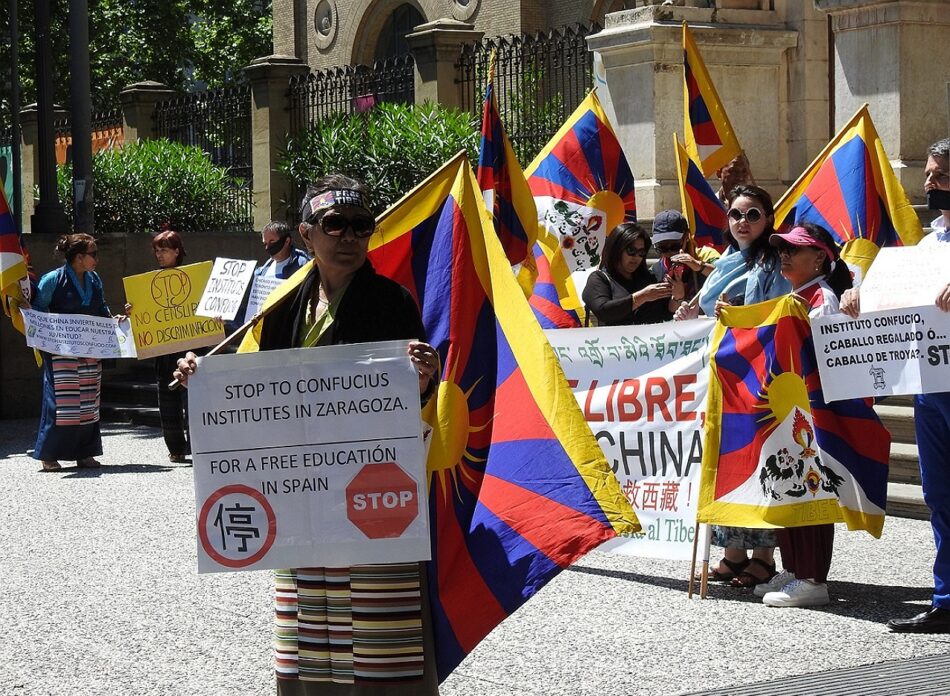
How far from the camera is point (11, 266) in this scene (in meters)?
12.2

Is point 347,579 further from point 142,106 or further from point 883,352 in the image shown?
point 142,106

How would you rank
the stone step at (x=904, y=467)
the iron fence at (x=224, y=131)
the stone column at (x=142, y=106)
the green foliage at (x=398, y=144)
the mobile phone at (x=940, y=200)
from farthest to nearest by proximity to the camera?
the stone column at (x=142, y=106), the iron fence at (x=224, y=131), the green foliage at (x=398, y=144), the stone step at (x=904, y=467), the mobile phone at (x=940, y=200)

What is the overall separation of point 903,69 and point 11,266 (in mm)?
7217

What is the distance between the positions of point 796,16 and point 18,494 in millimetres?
8117

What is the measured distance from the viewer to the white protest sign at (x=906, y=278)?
618 cm

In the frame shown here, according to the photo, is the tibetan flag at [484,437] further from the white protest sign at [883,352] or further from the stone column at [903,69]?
the stone column at [903,69]

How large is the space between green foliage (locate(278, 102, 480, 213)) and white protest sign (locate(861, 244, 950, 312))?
1140 centimetres

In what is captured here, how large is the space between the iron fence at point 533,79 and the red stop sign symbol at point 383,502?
1227 cm

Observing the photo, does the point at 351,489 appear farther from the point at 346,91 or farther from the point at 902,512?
the point at 346,91

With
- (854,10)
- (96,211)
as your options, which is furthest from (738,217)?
(96,211)

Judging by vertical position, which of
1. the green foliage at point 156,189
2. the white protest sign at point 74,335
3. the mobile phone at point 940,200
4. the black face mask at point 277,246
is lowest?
the white protest sign at point 74,335

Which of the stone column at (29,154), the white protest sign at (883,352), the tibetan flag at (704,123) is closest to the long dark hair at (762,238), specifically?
the white protest sign at (883,352)

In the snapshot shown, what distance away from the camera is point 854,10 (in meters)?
12.4

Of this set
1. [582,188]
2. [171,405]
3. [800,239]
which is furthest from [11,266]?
[800,239]
